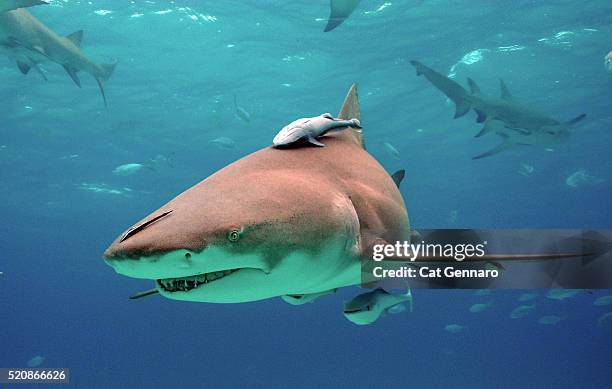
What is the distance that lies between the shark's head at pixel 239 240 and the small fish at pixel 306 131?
1.62ft

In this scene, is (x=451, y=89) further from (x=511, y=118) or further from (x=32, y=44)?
(x=32, y=44)

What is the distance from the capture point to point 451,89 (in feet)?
32.2

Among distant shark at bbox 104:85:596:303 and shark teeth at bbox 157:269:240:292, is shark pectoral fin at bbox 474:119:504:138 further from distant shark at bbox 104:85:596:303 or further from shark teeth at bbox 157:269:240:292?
shark teeth at bbox 157:269:240:292

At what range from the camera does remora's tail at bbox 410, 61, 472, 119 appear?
855 centimetres

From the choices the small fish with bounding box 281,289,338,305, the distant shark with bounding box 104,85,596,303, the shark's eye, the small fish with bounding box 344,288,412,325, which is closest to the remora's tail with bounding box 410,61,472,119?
the small fish with bounding box 344,288,412,325

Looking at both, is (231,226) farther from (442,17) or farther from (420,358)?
(420,358)

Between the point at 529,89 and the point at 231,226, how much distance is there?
914 inches

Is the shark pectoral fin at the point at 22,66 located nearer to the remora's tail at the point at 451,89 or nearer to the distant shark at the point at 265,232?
the remora's tail at the point at 451,89

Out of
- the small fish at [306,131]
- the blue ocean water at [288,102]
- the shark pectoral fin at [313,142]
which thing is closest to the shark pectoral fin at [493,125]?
the blue ocean water at [288,102]

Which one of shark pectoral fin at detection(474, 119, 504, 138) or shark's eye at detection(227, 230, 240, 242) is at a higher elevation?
shark's eye at detection(227, 230, 240, 242)

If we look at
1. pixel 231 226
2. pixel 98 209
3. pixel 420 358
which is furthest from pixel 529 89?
pixel 420 358

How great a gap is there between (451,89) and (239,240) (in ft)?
28.8

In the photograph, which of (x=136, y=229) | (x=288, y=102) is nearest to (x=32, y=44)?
(x=136, y=229)

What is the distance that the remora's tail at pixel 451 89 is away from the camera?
855 cm
